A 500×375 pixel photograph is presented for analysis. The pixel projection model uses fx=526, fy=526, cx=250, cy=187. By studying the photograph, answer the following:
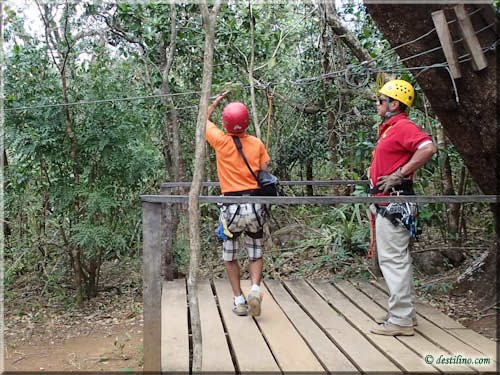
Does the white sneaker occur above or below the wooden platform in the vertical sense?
above

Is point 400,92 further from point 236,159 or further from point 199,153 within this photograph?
point 199,153

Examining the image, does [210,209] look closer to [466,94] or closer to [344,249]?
[344,249]

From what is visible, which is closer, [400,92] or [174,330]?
[400,92]

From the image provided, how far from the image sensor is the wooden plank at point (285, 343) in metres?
3.03

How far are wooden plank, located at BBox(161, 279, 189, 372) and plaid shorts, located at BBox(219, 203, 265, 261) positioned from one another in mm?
591

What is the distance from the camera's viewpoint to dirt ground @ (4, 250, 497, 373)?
4582 mm

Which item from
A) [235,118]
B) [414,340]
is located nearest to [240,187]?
[235,118]

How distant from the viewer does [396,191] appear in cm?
342

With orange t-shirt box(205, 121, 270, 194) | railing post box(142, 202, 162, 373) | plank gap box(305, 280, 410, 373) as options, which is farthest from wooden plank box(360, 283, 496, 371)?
railing post box(142, 202, 162, 373)

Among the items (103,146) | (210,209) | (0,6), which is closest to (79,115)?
(103,146)

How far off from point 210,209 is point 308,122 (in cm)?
213

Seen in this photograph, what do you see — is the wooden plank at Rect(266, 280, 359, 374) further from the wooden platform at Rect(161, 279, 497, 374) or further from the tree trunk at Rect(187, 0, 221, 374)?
the tree trunk at Rect(187, 0, 221, 374)

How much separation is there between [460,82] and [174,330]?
2.63 meters

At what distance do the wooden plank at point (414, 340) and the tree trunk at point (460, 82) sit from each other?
4.04 ft
